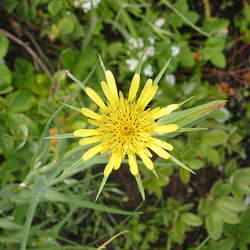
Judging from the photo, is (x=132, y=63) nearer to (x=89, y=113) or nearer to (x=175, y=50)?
(x=175, y=50)

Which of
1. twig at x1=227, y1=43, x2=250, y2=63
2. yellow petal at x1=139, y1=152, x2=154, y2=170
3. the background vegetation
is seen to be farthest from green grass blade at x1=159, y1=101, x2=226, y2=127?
twig at x1=227, y1=43, x2=250, y2=63

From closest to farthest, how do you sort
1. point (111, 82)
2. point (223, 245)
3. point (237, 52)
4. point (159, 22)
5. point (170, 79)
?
point (111, 82)
point (223, 245)
point (159, 22)
point (170, 79)
point (237, 52)

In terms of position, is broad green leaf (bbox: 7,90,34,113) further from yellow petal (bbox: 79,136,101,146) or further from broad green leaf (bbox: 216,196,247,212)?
broad green leaf (bbox: 216,196,247,212)

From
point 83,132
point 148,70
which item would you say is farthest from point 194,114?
point 148,70

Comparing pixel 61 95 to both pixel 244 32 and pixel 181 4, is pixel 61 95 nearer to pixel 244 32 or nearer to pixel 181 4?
pixel 181 4

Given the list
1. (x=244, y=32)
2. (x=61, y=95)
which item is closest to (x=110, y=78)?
(x=61, y=95)

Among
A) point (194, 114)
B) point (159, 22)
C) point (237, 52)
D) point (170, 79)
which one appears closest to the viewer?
point (194, 114)

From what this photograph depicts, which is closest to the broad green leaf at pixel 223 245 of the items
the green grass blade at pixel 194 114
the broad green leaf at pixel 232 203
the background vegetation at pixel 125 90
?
the background vegetation at pixel 125 90

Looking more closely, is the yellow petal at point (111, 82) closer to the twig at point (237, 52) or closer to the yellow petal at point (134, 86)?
the yellow petal at point (134, 86)
